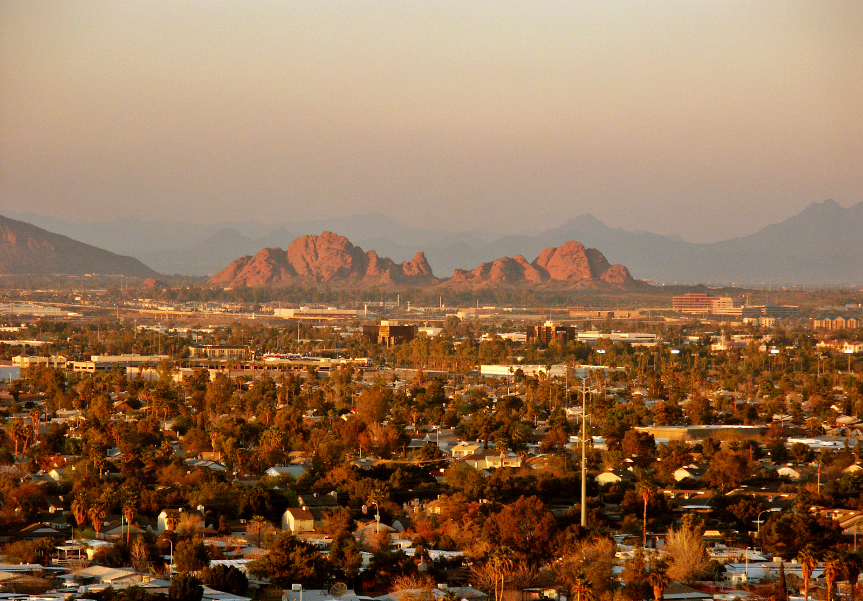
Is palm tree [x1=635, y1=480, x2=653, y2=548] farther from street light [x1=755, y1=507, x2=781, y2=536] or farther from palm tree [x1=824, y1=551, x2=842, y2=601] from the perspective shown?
palm tree [x1=824, y1=551, x2=842, y2=601]

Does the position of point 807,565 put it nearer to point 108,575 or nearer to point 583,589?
point 583,589

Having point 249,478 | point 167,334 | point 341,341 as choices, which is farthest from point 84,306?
point 249,478

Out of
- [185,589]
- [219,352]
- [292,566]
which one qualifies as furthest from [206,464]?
[219,352]

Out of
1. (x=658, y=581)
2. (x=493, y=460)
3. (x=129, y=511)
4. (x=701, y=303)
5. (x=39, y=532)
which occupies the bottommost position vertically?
(x=39, y=532)

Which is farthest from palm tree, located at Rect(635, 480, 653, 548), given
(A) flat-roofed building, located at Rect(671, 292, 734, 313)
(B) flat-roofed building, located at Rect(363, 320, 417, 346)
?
(A) flat-roofed building, located at Rect(671, 292, 734, 313)

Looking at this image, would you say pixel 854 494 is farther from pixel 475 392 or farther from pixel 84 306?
pixel 84 306

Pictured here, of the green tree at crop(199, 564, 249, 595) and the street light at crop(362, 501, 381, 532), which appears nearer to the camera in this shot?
the green tree at crop(199, 564, 249, 595)

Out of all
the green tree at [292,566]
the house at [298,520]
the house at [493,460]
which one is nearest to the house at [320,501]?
the house at [298,520]
